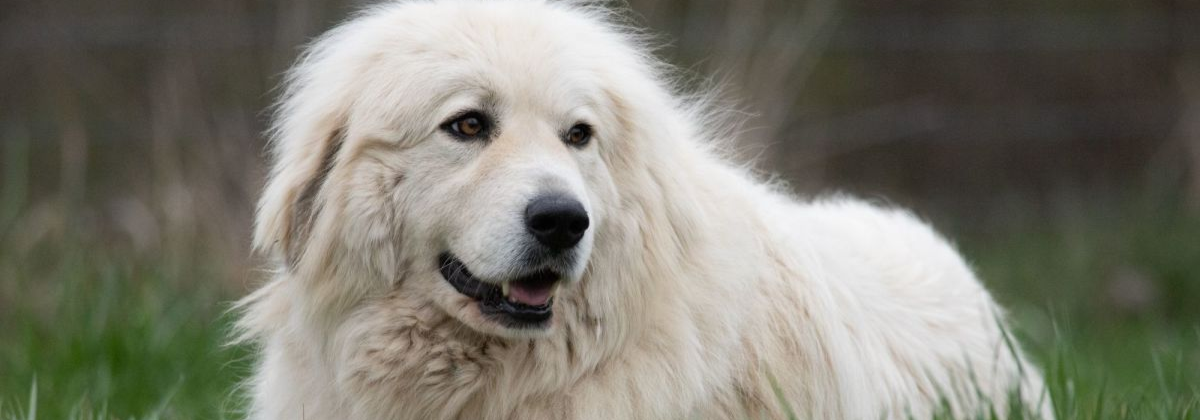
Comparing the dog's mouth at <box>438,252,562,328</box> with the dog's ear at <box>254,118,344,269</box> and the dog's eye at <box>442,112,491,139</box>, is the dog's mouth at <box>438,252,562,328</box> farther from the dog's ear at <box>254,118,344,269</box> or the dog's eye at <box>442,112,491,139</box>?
the dog's ear at <box>254,118,344,269</box>

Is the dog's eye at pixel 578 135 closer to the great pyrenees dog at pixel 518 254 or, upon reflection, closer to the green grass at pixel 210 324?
the great pyrenees dog at pixel 518 254

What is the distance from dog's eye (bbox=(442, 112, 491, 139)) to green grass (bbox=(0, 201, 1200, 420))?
53.0 inches

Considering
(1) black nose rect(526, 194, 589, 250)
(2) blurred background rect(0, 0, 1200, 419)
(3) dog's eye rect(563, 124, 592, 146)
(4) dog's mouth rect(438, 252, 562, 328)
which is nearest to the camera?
(1) black nose rect(526, 194, 589, 250)

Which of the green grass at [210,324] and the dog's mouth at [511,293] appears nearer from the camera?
the dog's mouth at [511,293]

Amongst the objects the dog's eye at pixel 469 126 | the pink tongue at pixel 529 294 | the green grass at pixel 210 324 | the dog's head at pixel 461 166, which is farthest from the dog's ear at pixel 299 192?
the green grass at pixel 210 324

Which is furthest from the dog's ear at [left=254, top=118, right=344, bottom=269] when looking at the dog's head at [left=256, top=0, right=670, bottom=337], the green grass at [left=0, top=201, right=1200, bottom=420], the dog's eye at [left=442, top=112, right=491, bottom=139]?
the green grass at [left=0, top=201, right=1200, bottom=420]

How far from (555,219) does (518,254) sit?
13cm

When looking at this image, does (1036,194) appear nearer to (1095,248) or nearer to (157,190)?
(1095,248)

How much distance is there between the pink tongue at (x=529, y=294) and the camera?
3695 millimetres

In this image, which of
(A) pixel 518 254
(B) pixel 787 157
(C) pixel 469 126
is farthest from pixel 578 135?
(B) pixel 787 157

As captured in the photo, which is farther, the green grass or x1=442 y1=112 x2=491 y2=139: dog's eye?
the green grass

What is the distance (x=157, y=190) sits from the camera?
8.11 m

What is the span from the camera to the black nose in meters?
3.53

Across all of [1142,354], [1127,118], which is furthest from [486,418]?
[1127,118]
